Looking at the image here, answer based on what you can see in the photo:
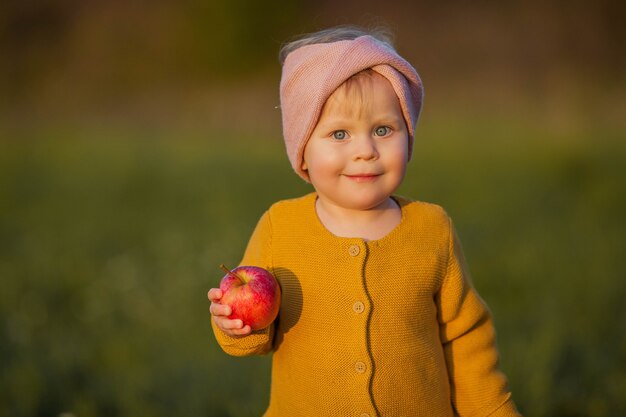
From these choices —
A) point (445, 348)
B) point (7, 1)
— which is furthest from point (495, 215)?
point (7, 1)

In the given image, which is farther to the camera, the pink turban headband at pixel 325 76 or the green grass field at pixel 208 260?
the green grass field at pixel 208 260

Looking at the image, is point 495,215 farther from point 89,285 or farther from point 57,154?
point 57,154

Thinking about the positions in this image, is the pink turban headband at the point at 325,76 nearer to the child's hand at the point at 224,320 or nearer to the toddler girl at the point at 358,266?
the toddler girl at the point at 358,266

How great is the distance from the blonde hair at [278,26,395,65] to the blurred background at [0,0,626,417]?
151mm

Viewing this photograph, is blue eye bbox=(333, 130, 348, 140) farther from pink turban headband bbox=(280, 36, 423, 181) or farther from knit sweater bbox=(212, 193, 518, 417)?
knit sweater bbox=(212, 193, 518, 417)

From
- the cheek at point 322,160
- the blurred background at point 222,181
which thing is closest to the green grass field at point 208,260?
the blurred background at point 222,181

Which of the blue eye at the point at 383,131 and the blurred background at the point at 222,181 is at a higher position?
the blue eye at the point at 383,131

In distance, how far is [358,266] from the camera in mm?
2797

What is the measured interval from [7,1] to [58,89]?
8.51 ft

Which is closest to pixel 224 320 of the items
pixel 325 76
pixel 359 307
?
pixel 359 307

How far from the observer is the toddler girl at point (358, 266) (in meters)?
2.76

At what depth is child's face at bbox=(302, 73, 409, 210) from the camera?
9.04 ft

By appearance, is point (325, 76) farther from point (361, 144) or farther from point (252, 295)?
point (252, 295)

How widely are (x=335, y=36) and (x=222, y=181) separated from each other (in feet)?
22.6
